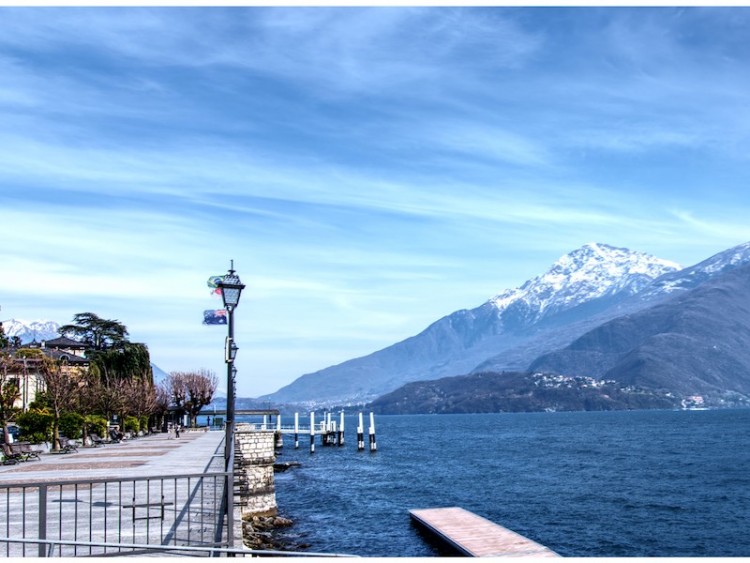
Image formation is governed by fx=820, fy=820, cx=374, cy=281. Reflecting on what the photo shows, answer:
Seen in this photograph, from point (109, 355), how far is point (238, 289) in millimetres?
80164

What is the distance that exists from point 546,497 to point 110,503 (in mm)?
36494

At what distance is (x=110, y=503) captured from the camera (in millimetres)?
22859

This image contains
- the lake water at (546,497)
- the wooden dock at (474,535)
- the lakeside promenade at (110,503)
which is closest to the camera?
the lakeside promenade at (110,503)

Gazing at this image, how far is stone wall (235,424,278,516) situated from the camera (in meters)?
37.0

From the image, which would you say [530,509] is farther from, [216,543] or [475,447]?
[475,447]

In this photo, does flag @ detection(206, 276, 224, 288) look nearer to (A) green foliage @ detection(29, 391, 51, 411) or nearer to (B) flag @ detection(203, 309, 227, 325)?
(B) flag @ detection(203, 309, 227, 325)

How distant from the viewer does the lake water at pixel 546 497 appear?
37281mm

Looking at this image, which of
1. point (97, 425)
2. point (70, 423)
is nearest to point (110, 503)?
point (70, 423)

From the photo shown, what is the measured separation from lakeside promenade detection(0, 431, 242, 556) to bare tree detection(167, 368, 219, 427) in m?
56.3

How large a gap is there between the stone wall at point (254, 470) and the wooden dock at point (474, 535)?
7.30 metres

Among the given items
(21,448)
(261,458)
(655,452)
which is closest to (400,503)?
(261,458)

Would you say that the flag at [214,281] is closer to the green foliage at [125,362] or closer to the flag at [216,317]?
the flag at [216,317]

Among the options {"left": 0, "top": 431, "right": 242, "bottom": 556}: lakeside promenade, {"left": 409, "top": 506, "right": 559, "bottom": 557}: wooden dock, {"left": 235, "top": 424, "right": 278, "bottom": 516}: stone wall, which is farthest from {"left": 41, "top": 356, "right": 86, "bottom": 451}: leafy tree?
{"left": 409, "top": 506, "right": 559, "bottom": 557}: wooden dock

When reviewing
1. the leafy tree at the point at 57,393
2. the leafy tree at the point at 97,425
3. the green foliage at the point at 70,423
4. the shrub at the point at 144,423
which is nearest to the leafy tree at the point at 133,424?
the shrub at the point at 144,423
